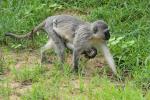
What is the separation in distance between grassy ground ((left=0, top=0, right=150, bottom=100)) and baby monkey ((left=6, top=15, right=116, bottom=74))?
0.79 ft

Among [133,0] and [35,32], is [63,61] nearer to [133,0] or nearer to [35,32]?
[35,32]

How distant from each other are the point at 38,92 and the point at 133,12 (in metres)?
3.74

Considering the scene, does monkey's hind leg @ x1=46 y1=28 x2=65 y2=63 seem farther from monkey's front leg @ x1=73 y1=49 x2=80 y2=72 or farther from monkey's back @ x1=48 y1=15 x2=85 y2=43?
monkey's front leg @ x1=73 y1=49 x2=80 y2=72

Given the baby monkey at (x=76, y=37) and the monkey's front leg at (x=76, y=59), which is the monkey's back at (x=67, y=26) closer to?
the baby monkey at (x=76, y=37)

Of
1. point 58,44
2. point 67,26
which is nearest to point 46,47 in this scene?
point 58,44

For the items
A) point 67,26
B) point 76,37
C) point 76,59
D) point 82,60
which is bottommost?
point 82,60

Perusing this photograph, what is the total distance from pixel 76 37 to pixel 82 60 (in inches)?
21.6

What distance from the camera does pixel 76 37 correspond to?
844 centimetres

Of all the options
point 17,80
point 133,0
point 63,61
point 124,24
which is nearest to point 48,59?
point 63,61

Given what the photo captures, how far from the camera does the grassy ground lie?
728 cm

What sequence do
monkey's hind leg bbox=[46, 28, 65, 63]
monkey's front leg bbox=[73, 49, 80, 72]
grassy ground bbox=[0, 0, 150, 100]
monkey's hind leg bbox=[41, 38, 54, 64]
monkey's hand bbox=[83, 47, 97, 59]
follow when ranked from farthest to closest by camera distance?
1. monkey's hind leg bbox=[41, 38, 54, 64]
2. monkey's hind leg bbox=[46, 28, 65, 63]
3. monkey's hand bbox=[83, 47, 97, 59]
4. monkey's front leg bbox=[73, 49, 80, 72]
5. grassy ground bbox=[0, 0, 150, 100]

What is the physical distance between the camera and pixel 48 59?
914 centimetres

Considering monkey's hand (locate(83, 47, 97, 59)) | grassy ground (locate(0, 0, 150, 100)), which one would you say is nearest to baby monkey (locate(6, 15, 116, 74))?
monkey's hand (locate(83, 47, 97, 59))

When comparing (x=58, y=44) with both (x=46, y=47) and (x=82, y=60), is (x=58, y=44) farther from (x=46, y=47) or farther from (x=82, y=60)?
(x=82, y=60)
